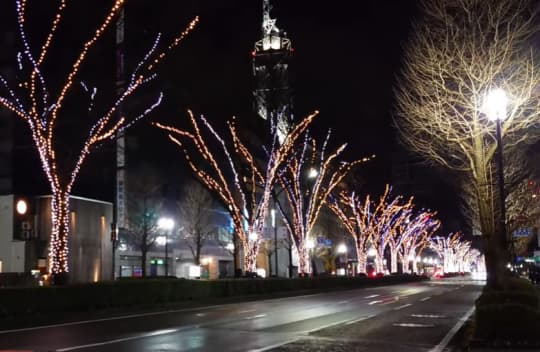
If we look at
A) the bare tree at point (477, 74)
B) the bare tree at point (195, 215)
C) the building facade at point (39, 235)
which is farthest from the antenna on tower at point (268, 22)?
the bare tree at point (477, 74)

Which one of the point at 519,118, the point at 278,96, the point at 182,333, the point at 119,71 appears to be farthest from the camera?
the point at 278,96

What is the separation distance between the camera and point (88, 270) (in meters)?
41.4

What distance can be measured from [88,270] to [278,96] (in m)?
18.1

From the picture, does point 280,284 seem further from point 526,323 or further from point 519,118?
point 526,323

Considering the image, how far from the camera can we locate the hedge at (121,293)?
19.8 meters

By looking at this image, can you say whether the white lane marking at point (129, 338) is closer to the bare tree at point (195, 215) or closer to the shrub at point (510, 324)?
the shrub at point (510, 324)

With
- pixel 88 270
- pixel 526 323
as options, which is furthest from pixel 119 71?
pixel 526 323

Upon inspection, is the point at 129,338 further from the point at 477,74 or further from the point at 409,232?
the point at 409,232

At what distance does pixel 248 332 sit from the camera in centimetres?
1611

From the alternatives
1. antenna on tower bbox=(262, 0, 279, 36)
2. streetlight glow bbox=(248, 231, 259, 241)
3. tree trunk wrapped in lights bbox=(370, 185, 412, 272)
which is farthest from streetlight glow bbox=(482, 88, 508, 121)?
antenna on tower bbox=(262, 0, 279, 36)

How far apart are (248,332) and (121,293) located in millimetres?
10000

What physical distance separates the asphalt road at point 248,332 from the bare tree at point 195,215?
2965 centimetres

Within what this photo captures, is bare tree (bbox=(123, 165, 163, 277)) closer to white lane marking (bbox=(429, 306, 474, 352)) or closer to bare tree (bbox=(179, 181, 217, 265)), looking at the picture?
bare tree (bbox=(179, 181, 217, 265))

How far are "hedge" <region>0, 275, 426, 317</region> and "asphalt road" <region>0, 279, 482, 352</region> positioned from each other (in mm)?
2009
